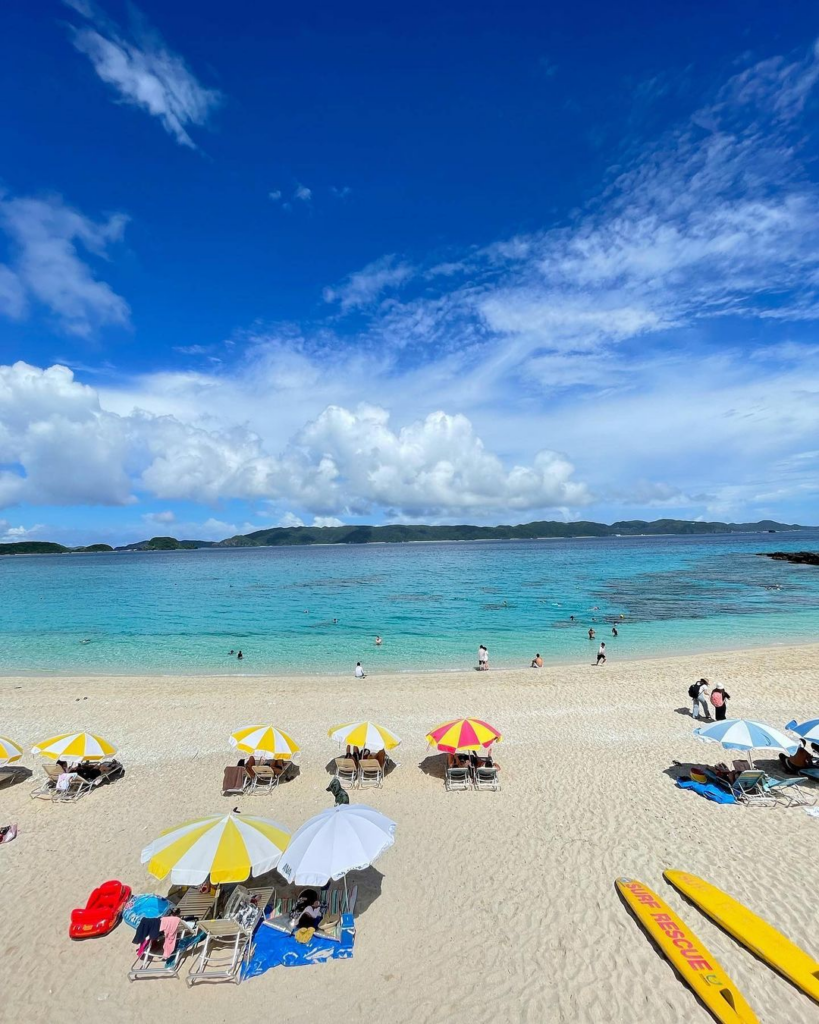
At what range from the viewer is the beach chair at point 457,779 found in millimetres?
13289

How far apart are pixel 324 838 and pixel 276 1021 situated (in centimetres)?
211

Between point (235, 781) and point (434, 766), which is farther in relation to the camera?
point (434, 766)

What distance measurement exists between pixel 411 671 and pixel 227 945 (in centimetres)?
2059

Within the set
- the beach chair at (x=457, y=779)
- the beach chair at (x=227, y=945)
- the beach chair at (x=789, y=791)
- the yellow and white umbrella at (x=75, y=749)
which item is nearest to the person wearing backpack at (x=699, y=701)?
the beach chair at (x=789, y=791)

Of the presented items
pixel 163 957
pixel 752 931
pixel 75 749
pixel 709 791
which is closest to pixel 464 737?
pixel 709 791

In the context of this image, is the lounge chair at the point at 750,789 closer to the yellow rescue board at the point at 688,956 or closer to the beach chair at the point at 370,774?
the yellow rescue board at the point at 688,956

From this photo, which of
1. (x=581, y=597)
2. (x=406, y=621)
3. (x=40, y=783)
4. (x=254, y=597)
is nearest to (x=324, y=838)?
(x=40, y=783)

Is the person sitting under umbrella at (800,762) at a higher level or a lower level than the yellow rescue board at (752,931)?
higher

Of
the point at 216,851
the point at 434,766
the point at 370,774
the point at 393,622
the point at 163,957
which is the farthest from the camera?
the point at 393,622

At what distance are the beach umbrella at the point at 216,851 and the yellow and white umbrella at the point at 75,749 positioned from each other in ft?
20.6

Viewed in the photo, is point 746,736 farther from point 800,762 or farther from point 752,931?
point 752,931

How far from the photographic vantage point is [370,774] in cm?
1418

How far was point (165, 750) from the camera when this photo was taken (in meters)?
16.4

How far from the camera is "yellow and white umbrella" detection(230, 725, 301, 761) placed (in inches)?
530
